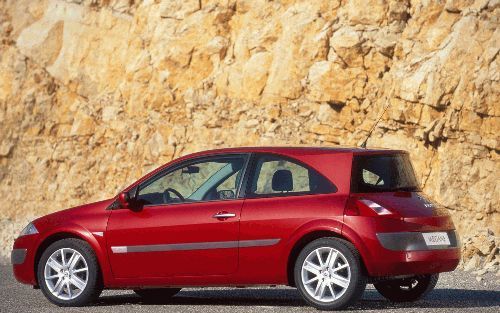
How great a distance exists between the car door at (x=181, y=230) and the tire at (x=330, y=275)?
71cm

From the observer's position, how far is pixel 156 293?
11570 millimetres

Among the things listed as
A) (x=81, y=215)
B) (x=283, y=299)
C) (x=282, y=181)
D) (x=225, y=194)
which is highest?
(x=282, y=181)

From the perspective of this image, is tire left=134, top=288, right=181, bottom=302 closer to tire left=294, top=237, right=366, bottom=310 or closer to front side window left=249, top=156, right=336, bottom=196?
front side window left=249, top=156, right=336, bottom=196

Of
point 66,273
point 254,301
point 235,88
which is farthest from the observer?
point 235,88

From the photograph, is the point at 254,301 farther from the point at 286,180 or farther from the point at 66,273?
the point at 66,273

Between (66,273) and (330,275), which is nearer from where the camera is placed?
(330,275)

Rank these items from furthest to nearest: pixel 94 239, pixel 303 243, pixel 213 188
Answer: pixel 94 239 < pixel 213 188 < pixel 303 243

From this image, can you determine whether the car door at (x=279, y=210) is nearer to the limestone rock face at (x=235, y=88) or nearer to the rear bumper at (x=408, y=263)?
the rear bumper at (x=408, y=263)

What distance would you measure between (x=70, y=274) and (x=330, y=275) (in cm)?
274

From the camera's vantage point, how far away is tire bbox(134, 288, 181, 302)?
1156cm

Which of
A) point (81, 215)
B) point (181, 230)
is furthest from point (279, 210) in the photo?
point (81, 215)

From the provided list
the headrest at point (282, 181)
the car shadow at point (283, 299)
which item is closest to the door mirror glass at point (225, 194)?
the headrest at point (282, 181)

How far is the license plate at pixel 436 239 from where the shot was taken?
31.9ft

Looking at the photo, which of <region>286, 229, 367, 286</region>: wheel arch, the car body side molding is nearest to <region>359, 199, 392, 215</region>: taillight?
<region>286, 229, 367, 286</region>: wheel arch
